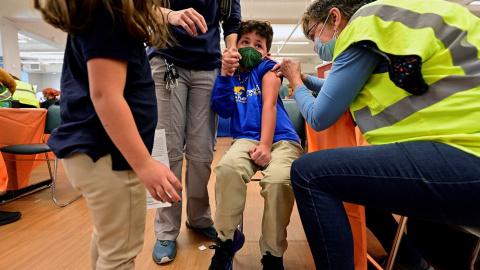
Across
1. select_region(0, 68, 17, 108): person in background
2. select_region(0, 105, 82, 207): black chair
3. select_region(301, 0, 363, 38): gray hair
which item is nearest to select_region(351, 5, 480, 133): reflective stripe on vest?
select_region(301, 0, 363, 38): gray hair

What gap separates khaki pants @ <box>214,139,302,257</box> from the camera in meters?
1.11

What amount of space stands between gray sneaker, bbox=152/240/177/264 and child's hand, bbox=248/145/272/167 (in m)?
0.61

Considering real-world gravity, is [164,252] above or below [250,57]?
below

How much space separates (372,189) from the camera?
28.3 inches

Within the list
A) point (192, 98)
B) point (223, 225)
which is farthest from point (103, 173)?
point (192, 98)

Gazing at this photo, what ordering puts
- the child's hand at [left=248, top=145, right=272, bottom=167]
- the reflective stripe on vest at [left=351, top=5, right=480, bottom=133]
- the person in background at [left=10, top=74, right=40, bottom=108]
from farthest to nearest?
the person in background at [left=10, top=74, right=40, bottom=108], the child's hand at [left=248, top=145, right=272, bottom=167], the reflective stripe on vest at [left=351, top=5, right=480, bottom=133]

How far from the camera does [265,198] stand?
1.14 m

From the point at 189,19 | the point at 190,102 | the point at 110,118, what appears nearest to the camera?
the point at 110,118

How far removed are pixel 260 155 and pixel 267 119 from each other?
19 cm

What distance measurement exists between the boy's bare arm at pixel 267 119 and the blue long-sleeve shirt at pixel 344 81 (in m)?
0.34

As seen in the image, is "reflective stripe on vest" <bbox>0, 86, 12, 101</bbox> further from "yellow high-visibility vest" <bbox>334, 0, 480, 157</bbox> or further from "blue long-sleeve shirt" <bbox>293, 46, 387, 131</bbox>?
"yellow high-visibility vest" <bbox>334, 0, 480, 157</bbox>

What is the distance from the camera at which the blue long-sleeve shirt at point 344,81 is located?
2.52 feet

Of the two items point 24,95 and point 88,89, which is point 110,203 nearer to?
point 88,89

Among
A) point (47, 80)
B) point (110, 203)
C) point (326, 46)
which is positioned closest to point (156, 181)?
point (110, 203)
